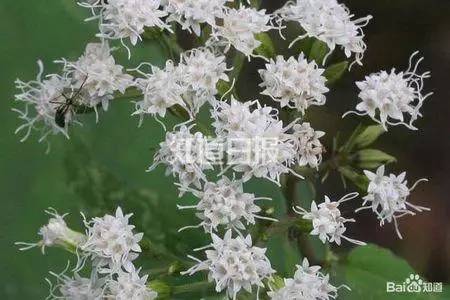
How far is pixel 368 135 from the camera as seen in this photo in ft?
3.17

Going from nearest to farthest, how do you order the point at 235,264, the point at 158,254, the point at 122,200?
the point at 235,264, the point at 158,254, the point at 122,200

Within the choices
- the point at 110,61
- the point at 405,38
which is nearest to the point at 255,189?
the point at 110,61

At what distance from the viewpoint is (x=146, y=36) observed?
0.94m

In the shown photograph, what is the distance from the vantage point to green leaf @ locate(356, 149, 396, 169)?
95 cm

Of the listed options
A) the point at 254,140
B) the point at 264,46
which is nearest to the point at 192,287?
the point at 254,140

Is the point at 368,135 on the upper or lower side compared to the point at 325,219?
upper

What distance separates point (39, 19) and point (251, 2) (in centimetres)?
32

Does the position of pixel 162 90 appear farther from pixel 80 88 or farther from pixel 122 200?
pixel 122 200

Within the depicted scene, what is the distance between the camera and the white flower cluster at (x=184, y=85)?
0.89 metres

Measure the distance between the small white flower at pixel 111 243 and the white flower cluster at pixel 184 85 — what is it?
0.42ft

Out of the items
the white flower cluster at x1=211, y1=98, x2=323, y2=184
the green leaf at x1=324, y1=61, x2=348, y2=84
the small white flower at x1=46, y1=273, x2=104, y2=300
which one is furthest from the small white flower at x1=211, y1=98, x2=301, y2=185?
the small white flower at x1=46, y1=273, x2=104, y2=300

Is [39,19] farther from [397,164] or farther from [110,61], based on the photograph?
[397,164]

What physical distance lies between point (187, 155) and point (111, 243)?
0.13m

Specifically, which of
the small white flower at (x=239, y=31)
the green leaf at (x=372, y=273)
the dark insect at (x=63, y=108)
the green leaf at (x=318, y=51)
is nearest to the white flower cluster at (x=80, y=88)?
the dark insect at (x=63, y=108)
